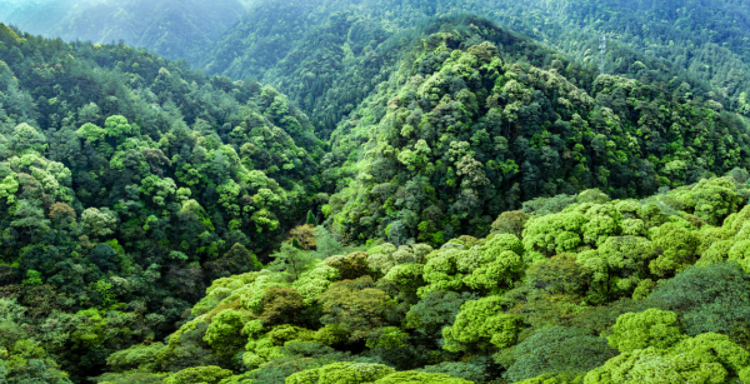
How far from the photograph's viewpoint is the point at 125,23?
154m

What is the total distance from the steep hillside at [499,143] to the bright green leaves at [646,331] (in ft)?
110

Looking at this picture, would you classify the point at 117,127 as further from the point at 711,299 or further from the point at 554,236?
the point at 711,299

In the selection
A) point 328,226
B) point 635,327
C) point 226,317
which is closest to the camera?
point 635,327

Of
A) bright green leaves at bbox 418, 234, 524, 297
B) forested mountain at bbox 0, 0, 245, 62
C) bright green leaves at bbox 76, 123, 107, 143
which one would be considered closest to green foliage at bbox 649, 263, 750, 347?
bright green leaves at bbox 418, 234, 524, 297

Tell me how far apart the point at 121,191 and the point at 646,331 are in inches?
2197

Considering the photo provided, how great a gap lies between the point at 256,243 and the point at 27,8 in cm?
15396

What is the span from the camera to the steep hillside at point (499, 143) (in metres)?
53.6

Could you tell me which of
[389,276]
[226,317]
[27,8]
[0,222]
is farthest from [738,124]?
[27,8]

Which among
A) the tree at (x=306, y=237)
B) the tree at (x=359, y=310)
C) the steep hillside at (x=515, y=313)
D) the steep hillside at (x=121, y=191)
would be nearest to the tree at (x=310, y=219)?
the steep hillside at (x=121, y=191)

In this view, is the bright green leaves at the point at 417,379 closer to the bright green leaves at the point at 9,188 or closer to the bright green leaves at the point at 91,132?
the bright green leaves at the point at 9,188

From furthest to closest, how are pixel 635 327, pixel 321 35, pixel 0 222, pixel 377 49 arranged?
1. pixel 321 35
2. pixel 377 49
3. pixel 0 222
4. pixel 635 327

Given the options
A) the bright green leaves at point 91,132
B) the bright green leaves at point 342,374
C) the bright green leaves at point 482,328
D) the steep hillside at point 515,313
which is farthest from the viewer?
the bright green leaves at point 91,132

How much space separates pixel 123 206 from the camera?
53.5 metres

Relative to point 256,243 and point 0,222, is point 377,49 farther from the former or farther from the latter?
point 0,222
